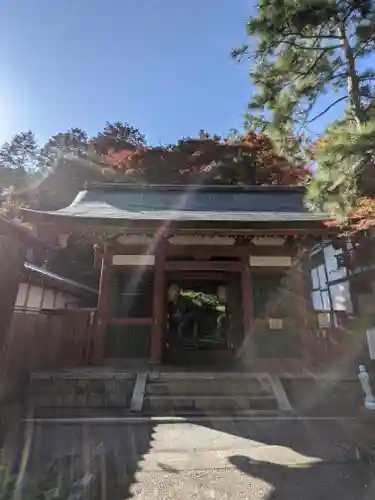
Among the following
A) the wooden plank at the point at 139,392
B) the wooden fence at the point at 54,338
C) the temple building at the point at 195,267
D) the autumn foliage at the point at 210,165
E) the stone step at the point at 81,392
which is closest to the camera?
the wooden plank at the point at 139,392

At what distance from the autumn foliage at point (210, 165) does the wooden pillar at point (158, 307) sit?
10.4m

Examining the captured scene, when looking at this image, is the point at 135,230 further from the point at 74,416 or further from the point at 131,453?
the point at 131,453

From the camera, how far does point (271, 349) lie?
748 cm

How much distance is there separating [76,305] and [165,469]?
9.51m

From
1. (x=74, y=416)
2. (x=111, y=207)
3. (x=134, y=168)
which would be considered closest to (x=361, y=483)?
(x=74, y=416)

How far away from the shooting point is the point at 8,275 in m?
3.70

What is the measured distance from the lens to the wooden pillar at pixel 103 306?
23.8 ft

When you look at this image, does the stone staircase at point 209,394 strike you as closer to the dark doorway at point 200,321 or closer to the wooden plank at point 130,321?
the wooden plank at point 130,321

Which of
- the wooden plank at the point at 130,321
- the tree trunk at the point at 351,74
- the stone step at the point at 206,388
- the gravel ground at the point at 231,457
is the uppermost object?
the tree trunk at the point at 351,74

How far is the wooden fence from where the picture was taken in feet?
21.8

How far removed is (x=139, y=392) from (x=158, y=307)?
234cm

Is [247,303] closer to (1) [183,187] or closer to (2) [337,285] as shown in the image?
(2) [337,285]

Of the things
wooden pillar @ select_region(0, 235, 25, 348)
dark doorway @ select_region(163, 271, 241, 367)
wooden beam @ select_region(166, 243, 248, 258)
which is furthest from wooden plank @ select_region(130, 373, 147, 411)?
wooden beam @ select_region(166, 243, 248, 258)

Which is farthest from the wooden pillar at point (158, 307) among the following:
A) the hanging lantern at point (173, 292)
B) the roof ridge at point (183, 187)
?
the hanging lantern at point (173, 292)
